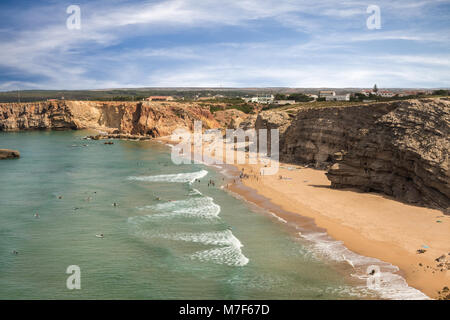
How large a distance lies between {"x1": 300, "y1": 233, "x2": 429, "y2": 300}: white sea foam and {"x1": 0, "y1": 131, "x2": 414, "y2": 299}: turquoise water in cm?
87

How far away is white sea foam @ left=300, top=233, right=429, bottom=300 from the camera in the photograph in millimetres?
17078

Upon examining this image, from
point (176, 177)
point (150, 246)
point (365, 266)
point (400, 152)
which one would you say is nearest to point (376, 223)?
point (365, 266)

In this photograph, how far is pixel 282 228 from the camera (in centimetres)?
2659

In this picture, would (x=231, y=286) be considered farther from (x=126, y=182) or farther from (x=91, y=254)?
(x=126, y=182)

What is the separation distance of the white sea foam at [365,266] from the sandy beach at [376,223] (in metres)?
0.47

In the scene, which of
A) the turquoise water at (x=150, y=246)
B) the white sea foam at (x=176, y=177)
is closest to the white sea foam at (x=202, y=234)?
the turquoise water at (x=150, y=246)

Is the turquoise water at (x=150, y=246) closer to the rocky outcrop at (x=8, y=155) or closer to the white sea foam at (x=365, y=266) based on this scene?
the white sea foam at (x=365, y=266)

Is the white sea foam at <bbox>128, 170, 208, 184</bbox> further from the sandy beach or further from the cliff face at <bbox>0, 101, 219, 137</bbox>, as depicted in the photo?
the cliff face at <bbox>0, 101, 219, 137</bbox>

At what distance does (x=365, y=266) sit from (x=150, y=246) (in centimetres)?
1256

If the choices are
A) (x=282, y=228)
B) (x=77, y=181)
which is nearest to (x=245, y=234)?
(x=282, y=228)

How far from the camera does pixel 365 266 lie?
65.9 ft

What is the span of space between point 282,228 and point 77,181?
26881 mm

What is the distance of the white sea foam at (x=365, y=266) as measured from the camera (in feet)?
56.0
